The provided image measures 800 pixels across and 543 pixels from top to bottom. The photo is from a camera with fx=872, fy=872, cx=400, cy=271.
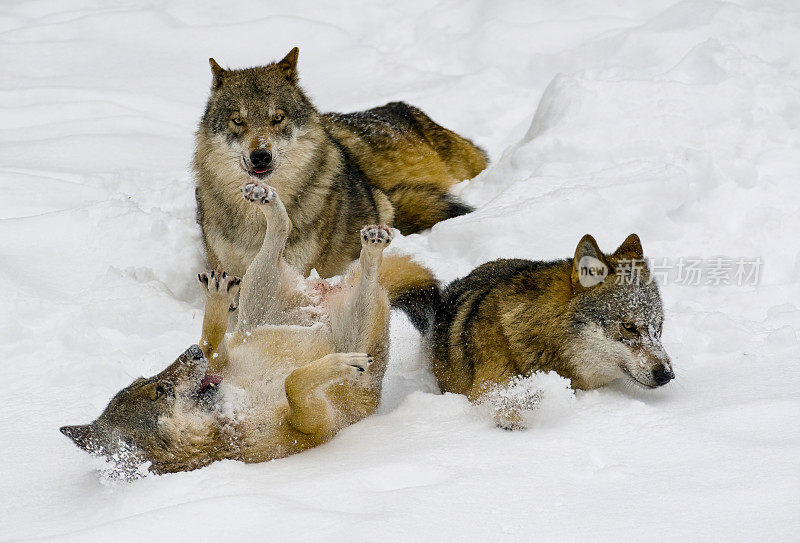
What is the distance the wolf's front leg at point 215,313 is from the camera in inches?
179

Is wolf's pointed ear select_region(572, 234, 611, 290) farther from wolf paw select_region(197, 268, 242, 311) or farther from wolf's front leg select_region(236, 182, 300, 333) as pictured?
wolf paw select_region(197, 268, 242, 311)

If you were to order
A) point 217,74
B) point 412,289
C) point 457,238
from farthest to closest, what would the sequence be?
point 457,238
point 217,74
point 412,289

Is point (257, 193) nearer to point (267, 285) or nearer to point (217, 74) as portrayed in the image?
point (267, 285)

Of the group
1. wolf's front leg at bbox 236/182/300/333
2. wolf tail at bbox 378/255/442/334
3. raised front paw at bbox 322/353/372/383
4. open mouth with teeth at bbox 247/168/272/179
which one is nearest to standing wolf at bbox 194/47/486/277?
open mouth with teeth at bbox 247/168/272/179

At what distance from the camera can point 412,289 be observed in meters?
5.30

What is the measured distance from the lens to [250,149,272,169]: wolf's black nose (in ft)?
19.6

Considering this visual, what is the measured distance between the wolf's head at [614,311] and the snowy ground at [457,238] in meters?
0.21

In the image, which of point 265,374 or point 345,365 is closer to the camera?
point 345,365

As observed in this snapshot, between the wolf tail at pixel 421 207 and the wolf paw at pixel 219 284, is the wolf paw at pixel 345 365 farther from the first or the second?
the wolf tail at pixel 421 207

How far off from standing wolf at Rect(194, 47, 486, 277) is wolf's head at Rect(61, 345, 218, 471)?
2.13 m

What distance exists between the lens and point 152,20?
1149cm

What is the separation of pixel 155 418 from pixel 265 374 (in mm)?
624

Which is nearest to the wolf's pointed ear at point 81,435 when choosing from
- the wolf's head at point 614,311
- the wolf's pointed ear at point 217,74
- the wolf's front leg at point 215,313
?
the wolf's front leg at point 215,313

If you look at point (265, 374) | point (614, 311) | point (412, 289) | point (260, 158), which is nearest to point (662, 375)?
point (614, 311)
